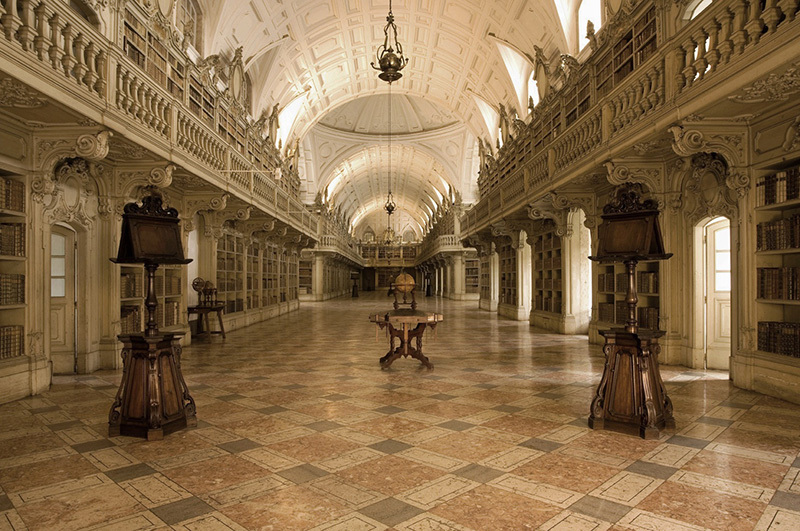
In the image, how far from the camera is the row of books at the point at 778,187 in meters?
5.28

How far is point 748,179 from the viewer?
5.78m

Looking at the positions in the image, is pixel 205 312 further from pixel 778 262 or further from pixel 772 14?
pixel 772 14

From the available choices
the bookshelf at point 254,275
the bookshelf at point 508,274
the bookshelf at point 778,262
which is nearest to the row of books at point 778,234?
the bookshelf at point 778,262

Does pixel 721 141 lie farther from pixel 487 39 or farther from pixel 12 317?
pixel 487 39

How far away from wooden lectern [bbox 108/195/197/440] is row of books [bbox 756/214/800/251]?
6.47 metres

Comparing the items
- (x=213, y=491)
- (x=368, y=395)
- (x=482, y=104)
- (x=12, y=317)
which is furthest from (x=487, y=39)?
(x=213, y=491)

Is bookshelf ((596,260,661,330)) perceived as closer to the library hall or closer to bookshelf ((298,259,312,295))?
the library hall

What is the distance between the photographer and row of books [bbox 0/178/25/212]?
5523 millimetres

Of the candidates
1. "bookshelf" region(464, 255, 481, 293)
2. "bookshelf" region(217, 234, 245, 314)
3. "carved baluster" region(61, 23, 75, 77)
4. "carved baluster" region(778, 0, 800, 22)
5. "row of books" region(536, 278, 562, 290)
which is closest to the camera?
"carved baluster" region(778, 0, 800, 22)

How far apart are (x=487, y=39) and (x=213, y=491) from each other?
15511 mm

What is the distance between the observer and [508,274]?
18.3 metres

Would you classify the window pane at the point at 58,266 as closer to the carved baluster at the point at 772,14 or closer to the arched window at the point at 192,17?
the arched window at the point at 192,17

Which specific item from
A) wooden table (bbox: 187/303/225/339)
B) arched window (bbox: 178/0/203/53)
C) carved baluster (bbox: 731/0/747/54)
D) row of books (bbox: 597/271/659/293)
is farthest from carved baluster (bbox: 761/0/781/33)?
wooden table (bbox: 187/303/225/339)

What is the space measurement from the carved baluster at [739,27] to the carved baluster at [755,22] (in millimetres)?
97
